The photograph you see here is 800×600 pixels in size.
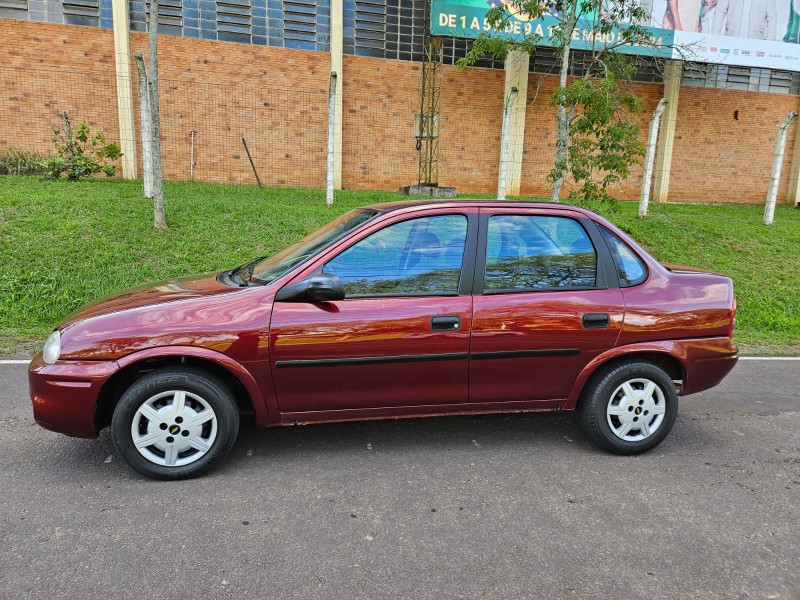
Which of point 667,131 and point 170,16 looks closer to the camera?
point 170,16

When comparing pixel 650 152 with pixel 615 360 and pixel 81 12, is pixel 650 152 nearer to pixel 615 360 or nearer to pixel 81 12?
pixel 615 360

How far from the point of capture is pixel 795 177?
23312 millimetres

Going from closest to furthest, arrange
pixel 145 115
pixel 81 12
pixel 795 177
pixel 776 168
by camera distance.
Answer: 1. pixel 145 115
2. pixel 776 168
3. pixel 81 12
4. pixel 795 177

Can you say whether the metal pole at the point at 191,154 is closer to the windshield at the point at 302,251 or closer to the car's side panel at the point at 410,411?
the windshield at the point at 302,251

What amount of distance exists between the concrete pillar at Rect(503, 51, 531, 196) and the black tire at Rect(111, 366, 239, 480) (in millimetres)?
17076

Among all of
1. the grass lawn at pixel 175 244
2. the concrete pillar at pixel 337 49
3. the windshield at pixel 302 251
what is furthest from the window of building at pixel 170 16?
the windshield at pixel 302 251

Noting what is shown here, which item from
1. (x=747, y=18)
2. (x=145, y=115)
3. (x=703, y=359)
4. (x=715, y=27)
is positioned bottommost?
(x=703, y=359)

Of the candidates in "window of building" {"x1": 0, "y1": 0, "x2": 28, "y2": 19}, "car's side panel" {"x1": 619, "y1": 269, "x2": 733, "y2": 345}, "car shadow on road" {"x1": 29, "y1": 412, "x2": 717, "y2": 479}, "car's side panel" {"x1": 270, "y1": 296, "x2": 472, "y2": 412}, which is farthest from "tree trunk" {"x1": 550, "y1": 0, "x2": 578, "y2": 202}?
"window of building" {"x1": 0, "y1": 0, "x2": 28, "y2": 19}

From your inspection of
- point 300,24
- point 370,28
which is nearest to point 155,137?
point 300,24

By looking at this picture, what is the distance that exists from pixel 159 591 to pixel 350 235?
86.3 inches

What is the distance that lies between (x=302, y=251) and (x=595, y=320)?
2007 mm

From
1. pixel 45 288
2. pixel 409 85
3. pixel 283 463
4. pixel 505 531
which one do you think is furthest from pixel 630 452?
pixel 409 85

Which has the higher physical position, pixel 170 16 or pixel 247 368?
pixel 170 16

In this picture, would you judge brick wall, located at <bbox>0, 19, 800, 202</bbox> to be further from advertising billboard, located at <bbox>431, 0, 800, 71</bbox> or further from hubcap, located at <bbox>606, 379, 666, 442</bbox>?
hubcap, located at <bbox>606, 379, 666, 442</bbox>
